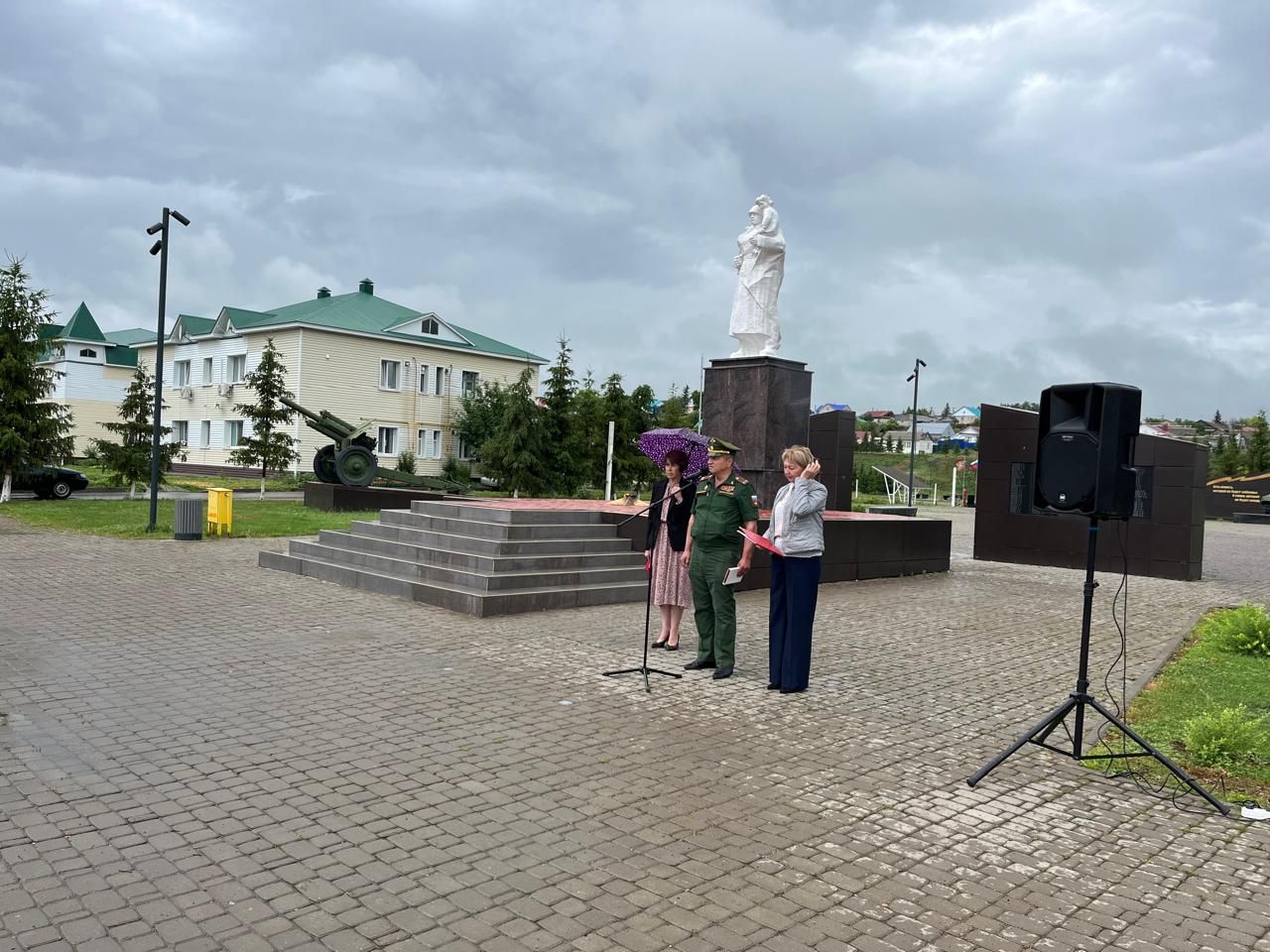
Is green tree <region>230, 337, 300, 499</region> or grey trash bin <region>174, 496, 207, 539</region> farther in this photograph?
green tree <region>230, 337, 300, 499</region>

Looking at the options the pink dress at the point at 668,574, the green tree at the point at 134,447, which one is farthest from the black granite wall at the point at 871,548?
the green tree at the point at 134,447

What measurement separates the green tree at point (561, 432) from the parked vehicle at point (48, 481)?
1459 cm

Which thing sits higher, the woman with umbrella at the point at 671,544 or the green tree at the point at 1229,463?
the green tree at the point at 1229,463

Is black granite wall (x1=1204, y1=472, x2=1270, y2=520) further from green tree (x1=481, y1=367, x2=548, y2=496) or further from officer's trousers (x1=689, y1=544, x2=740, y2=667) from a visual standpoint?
officer's trousers (x1=689, y1=544, x2=740, y2=667)

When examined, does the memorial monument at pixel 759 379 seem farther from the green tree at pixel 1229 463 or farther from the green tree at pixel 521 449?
the green tree at pixel 1229 463

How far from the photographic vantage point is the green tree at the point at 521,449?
113 feet

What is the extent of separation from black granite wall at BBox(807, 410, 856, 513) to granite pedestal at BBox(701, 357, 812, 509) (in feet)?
33.1

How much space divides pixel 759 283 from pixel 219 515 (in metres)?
11.1

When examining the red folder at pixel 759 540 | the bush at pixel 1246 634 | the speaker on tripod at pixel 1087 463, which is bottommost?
the bush at pixel 1246 634

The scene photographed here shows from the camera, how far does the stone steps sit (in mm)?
11312

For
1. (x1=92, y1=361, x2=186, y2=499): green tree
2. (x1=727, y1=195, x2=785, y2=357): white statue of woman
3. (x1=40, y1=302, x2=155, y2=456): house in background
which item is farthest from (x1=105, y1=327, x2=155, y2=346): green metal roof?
(x1=727, y1=195, x2=785, y2=357): white statue of woman

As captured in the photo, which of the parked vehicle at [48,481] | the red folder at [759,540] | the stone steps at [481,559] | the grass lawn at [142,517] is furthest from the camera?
the parked vehicle at [48,481]

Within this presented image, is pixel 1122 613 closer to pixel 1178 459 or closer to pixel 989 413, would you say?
pixel 1178 459

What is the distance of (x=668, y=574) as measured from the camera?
891 centimetres
